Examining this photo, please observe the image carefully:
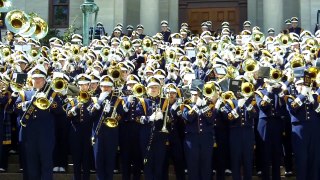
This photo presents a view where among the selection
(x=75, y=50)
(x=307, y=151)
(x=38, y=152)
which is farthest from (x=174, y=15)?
(x=38, y=152)

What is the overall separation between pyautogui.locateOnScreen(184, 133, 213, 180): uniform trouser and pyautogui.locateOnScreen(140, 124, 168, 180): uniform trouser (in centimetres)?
53

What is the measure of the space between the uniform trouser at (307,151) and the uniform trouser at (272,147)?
1.52ft

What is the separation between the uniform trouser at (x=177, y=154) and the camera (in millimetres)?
10875

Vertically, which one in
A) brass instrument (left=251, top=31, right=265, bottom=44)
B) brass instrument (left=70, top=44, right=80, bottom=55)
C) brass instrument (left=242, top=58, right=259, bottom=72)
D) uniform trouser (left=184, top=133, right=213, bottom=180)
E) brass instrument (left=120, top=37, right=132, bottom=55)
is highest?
brass instrument (left=251, top=31, right=265, bottom=44)

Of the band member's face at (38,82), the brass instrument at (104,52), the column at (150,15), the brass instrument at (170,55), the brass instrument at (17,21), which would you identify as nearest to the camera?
the band member's face at (38,82)

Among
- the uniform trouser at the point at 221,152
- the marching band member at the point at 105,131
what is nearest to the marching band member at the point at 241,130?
the uniform trouser at the point at 221,152

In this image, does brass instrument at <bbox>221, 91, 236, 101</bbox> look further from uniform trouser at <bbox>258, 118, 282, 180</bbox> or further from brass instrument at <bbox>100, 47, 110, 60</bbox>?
brass instrument at <bbox>100, 47, 110, 60</bbox>

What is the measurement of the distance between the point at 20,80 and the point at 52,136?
4.55 feet

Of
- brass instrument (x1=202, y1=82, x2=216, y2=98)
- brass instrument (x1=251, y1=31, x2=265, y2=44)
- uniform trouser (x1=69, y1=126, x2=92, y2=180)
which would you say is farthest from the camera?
brass instrument (x1=251, y1=31, x2=265, y2=44)

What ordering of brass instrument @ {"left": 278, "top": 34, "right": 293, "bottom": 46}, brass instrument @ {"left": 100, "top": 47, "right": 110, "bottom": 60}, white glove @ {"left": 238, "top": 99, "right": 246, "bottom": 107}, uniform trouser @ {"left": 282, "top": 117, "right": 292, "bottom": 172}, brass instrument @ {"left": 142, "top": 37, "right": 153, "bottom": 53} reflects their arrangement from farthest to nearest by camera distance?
brass instrument @ {"left": 142, "top": 37, "right": 153, "bottom": 53} < brass instrument @ {"left": 278, "top": 34, "right": 293, "bottom": 46} < brass instrument @ {"left": 100, "top": 47, "right": 110, "bottom": 60} < uniform trouser @ {"left": 282, "top": 117, "right": 292, "bottom": 172} < white glove @ {"left": 238, "top": 99, "right": 246, "bottom": 107}

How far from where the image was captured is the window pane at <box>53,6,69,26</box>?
2516 cm

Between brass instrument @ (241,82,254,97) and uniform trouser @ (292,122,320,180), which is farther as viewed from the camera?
brass instrument @ (241,82,254,97)

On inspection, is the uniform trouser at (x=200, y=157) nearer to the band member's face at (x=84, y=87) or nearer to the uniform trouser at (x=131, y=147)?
the uniform trouser at (x=131, y=147)

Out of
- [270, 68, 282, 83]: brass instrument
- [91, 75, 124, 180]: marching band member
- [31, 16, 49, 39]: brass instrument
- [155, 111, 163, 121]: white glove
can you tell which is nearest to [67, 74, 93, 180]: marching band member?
[91, 75, 124, 180]: marching band member
